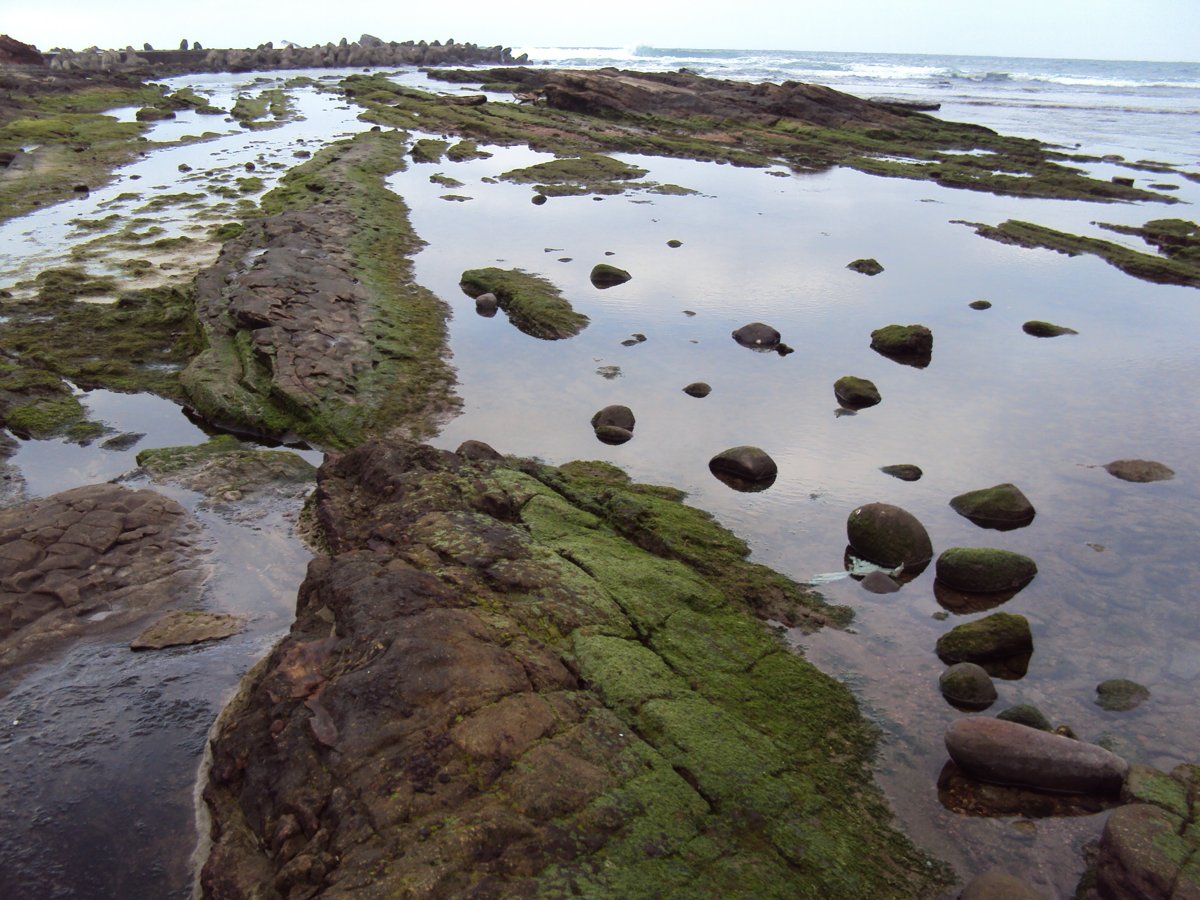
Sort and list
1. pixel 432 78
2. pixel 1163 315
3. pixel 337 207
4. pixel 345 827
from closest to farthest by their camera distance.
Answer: pixel 345 827
pixel 1163 315
pixel 337 207
pixel 432 78

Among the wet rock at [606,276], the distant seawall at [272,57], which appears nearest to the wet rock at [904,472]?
the wet rock at [606,276]

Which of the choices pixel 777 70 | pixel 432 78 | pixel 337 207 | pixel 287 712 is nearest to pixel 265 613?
pixel 287 712

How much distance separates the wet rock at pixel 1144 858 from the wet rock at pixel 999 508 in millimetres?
6122

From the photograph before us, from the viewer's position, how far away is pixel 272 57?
4163 inches

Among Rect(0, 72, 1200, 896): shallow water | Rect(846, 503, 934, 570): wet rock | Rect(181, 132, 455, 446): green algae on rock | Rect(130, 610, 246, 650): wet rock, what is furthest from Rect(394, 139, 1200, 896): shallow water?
Rect(130, 610, 246, 650): wet rock

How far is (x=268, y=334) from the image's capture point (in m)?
18.1

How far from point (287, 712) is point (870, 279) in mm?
23205

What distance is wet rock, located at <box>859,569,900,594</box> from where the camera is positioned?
38.8 feet

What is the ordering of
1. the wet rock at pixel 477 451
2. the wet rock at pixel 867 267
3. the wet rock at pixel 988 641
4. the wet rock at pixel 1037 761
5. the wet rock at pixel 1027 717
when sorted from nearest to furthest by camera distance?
1. the wet rock at pixel 1037 761
2. the wet rock at pixel 1027 717
3. the wet rock at pixel 988 641
4. the wet rock at pixel 477 451
5. the wet rock at pixel 867 267

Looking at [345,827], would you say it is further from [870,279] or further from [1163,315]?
[1163,315]

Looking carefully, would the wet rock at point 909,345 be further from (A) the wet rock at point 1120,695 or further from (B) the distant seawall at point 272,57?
(B) the distant seawall at point 272,57

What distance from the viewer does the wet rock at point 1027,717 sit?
9234mm

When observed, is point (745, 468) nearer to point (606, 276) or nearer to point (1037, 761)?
point (1037, 761)

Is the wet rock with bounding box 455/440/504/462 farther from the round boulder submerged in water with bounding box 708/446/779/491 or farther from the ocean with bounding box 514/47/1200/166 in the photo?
the ocean with bounding box 514/47/1200/166
